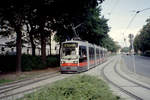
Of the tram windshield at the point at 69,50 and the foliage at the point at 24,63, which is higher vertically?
the tram windshield at the point at 69,50

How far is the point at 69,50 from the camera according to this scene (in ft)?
52.6

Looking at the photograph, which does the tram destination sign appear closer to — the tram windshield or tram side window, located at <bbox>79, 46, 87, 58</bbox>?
the tram windshield

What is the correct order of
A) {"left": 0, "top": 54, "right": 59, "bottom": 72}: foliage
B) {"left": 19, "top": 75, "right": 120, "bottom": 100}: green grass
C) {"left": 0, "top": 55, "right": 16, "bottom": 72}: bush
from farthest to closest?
{"left": 0, "top": 54, "right": 59, "bottom": 72}: foliage < {"left": 0, "top": 55, "right": 16, "bottom": 72}: bush < {"left": 19, "top": 75, "right": 120, "bottom": 100}: green grass

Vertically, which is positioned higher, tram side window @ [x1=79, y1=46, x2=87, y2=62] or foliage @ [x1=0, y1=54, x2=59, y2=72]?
tram side window @ [x1=79, y1=46, x2=87, y2=62]

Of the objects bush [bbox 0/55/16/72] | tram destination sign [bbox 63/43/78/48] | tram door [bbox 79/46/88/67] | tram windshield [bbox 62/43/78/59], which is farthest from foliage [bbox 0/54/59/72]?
tram door [bbox 79/46/88/67]

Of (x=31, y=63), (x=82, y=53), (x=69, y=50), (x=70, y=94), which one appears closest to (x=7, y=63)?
(x=31, y=63)

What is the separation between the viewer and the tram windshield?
51.7 feet

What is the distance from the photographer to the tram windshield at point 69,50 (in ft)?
51.7

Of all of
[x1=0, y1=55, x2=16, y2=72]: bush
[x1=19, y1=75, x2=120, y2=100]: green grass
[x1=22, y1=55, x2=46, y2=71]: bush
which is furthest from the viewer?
→ [x1=22, y1=55, x2=46, y2=71]: bush

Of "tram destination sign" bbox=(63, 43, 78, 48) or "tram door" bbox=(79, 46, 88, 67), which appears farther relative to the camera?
"tram door" bbox=(79, 46, 88, 67)

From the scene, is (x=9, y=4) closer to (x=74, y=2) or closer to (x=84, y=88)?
(x=74, y=2)

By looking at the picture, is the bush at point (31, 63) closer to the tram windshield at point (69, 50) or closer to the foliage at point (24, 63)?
the foliage at point (24, 63)

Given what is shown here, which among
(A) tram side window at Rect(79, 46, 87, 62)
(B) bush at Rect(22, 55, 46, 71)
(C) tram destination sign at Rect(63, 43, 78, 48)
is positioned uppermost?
(C) tram destination sign at Rect(63, 43, 78, 48)

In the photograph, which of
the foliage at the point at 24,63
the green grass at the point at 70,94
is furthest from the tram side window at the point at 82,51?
the green grass at the point at 70,94
